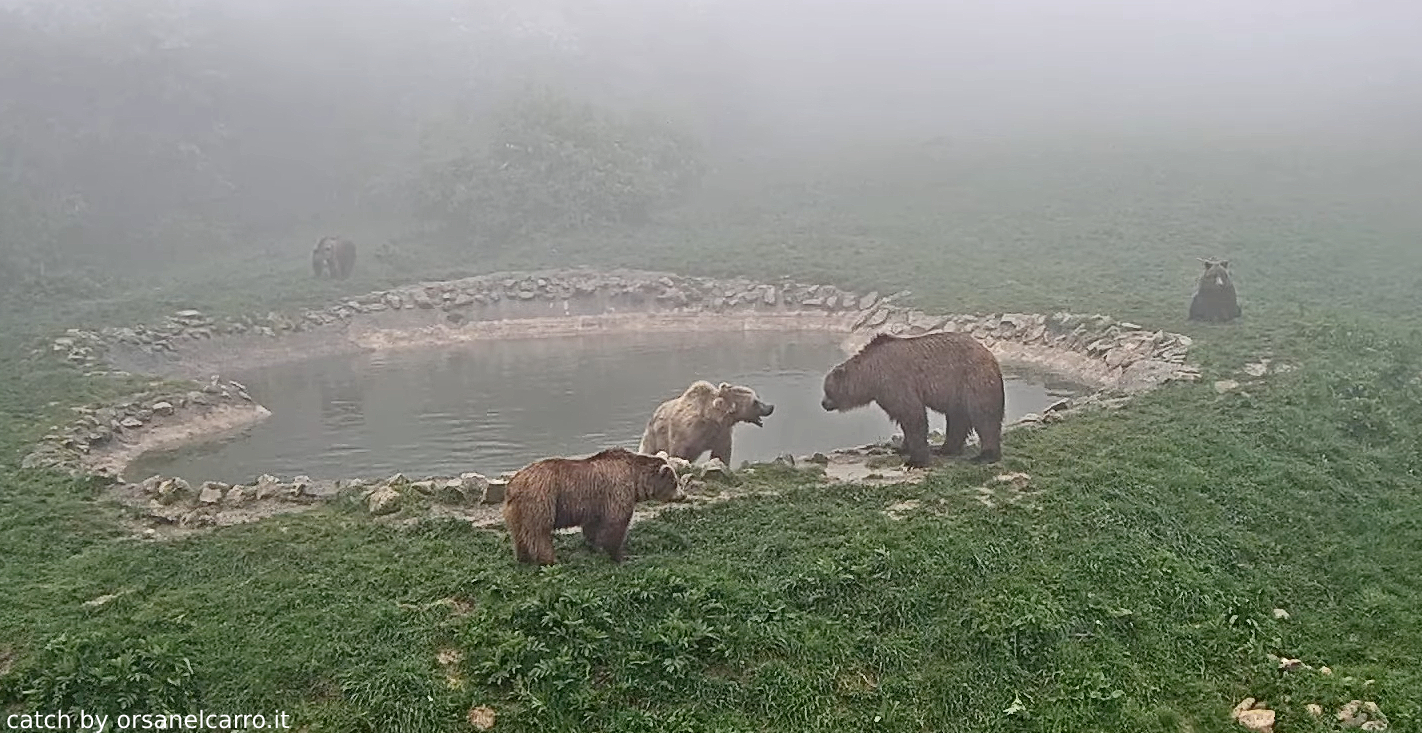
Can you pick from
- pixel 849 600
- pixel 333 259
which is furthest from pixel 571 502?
pixel 333 259

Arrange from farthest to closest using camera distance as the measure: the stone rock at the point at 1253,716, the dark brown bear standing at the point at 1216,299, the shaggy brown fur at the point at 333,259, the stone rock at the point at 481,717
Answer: the shaggy brown fur at the point at 333,259 → the dark brown bear standing at the point at 1216,299 → the stone rock at the point at 1253,716 → the stone rock at the point at 481,717

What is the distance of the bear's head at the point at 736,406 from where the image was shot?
13.3m

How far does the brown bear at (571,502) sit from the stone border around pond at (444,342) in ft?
5.58

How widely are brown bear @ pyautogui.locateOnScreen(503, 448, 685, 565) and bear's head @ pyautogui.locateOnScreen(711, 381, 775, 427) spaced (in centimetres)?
377

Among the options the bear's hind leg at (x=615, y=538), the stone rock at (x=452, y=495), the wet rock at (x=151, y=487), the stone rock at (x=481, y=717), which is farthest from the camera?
the wet rock at (x=151, y=487)

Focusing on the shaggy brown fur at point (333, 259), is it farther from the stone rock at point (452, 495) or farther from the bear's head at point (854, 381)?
the bear's head at point (854, 381)

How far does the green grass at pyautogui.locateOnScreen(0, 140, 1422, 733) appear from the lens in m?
7.77

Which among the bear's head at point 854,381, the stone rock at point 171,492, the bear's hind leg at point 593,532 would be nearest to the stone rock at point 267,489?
the stone rock at point 171,492

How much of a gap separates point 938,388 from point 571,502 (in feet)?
14.6

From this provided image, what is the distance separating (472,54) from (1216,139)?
30.8 m

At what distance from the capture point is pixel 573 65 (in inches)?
2090

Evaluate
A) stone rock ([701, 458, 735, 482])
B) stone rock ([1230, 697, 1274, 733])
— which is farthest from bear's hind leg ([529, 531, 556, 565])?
stone rock ([1230, 697, 1274, 733])

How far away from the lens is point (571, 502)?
9.18 m

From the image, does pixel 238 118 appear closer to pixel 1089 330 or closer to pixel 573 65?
pixel 573 65
